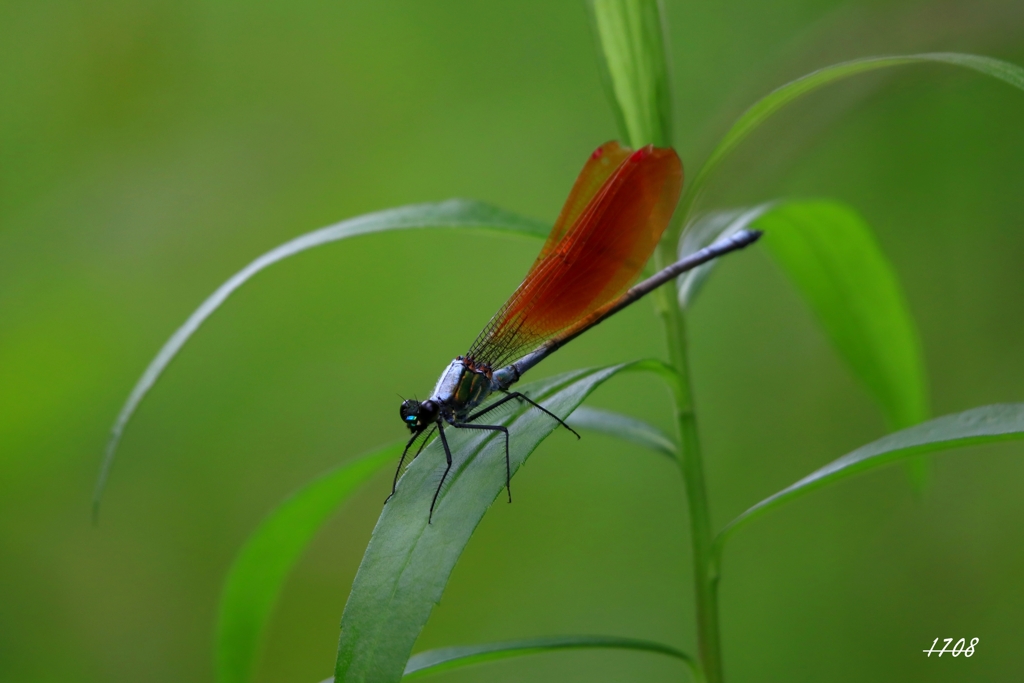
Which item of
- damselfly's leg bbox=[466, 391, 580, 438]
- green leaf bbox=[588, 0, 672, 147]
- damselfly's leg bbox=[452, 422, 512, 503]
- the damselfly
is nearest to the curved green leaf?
the damselfly

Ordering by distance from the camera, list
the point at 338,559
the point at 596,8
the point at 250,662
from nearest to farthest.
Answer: the point at 596,8, the point at 250,662, the point at 338,559

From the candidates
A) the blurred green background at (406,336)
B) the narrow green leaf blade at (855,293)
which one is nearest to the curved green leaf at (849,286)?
the narrow green leaf blade at (855,293)

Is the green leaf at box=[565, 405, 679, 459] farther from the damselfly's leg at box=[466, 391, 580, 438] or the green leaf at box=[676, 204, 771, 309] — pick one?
the green leaf at box=[676, 204, 771, 309]

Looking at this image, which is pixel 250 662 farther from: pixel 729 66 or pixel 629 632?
pixel 729 66

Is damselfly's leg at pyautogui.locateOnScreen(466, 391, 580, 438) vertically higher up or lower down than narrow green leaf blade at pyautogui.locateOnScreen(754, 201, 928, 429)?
lower down

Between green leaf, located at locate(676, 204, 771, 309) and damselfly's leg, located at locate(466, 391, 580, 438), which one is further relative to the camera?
green leaf, located at locate(676, 204, 771, 309)

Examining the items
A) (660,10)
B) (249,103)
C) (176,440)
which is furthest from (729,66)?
(176,440)

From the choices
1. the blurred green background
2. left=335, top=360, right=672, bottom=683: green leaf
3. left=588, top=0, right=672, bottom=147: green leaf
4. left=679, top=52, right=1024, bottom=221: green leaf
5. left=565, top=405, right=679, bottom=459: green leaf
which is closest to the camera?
left=335, top=360, right=672, bottom=683: green leaf

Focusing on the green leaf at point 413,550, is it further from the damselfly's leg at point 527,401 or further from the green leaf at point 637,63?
the green leaf at point 637,63
